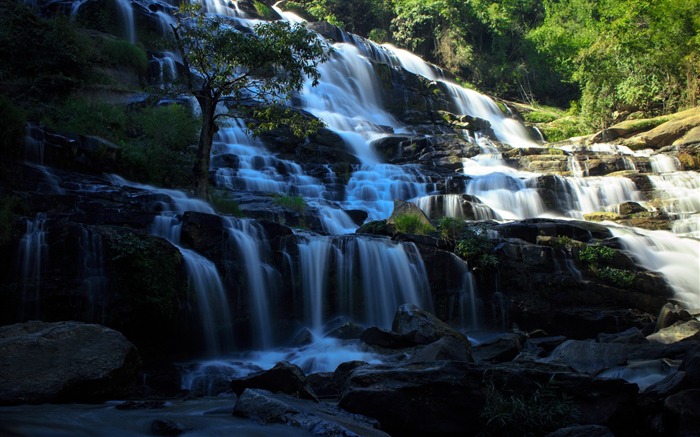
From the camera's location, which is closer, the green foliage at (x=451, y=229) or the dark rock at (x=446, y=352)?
the dark rock at (x=446, y=352)

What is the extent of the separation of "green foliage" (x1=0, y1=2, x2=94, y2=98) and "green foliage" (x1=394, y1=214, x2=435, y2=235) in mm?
11915

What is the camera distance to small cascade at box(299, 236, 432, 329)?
38.4 ft

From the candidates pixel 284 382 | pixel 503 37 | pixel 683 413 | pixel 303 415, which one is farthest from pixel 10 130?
pixel 503 37

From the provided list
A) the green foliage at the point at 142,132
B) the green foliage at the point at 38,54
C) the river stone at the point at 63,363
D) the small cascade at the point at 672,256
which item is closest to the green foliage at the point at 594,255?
the small cascade at the point at 672,256

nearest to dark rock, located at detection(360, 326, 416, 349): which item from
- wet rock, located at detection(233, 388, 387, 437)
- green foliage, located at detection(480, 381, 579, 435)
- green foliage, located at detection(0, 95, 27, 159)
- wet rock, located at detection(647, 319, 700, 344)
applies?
wet rock, located at detection(233, 388, 387, 437)

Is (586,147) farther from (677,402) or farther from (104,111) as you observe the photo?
(677,402)

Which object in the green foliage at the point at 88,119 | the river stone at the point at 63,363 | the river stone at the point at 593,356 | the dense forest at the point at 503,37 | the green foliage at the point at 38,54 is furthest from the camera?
the dense forest at the point at 503,37

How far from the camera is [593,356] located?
24.7 ft

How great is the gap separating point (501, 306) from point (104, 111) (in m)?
13.3

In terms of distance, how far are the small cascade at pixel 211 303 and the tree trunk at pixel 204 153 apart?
4.19 metres

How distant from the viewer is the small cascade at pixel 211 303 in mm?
9930

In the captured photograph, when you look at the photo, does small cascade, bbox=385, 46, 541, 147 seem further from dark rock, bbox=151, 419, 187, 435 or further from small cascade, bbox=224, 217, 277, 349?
dark rock, bbox=151, 419, 187, 435

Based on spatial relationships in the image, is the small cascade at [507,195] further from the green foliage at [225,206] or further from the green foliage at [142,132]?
the green foliage at [142,132]

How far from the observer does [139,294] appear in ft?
30.1
